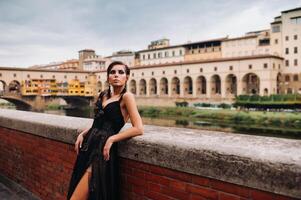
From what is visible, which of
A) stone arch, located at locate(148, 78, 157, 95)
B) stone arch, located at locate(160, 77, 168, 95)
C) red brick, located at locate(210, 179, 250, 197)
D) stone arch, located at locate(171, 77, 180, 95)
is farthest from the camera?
stone arch, located at locate(148, 78, 157, 95)

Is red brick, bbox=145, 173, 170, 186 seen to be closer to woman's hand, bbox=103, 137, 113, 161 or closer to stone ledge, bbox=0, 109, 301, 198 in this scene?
stone ledge, bbox=0, 109, 301, 198

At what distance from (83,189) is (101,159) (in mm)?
296

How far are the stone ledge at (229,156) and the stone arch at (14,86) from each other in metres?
54.7

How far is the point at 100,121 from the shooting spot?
2.27 metres

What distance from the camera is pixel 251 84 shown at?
46594mm

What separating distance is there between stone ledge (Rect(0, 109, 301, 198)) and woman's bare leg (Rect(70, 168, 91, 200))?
0.33 metres

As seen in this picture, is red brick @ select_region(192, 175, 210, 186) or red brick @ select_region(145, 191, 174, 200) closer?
red brick @ select_region(192, 175, 210, 186)

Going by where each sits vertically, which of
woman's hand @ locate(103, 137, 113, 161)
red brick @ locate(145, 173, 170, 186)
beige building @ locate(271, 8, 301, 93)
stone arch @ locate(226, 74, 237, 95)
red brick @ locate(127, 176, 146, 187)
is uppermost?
beige building @ locate(271, 8, 301, 93)

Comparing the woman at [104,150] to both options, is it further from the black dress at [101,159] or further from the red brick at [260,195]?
the red brick at [260,195]

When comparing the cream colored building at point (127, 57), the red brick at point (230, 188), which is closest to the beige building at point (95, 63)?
the cream colored building at point (127, 57)

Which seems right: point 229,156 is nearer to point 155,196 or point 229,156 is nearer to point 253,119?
point 155,196

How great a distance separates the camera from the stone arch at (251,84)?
4475 centimetres

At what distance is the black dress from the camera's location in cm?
211

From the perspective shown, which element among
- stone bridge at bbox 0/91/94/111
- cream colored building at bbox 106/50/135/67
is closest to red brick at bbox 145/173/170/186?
stone bridge at bbox 0/91/94/111
